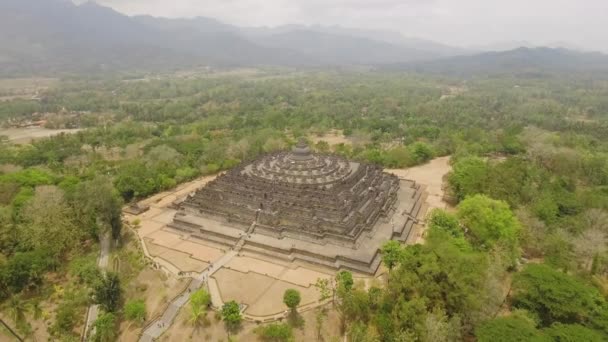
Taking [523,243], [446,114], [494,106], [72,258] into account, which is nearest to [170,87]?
[446,114]

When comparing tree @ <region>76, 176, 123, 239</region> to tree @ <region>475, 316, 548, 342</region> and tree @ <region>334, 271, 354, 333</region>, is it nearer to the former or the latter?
tree @ <region>334, 271, 354, 333</region>

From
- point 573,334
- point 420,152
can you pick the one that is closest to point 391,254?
point 573,334

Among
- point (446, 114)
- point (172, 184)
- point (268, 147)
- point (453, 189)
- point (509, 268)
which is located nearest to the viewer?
point (509, 268)

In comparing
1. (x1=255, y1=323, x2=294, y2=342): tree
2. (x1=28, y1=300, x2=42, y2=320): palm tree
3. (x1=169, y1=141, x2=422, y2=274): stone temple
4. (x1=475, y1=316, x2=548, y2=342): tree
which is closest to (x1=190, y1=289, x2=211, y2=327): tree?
(x1=255, y1=323, x2=294, y2=342): tree

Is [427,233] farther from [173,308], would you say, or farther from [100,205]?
[100,205]

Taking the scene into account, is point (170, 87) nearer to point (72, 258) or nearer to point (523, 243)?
point (72, 258)
